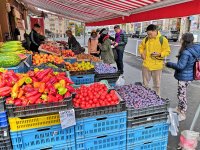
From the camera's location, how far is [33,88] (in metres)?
2.25

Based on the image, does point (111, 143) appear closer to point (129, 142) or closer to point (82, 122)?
point (129, 142)

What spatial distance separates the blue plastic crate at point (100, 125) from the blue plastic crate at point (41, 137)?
0.35ft

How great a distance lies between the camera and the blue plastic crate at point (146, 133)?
255 centimetres

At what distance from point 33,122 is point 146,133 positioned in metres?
1.46

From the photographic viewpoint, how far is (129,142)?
2.57m

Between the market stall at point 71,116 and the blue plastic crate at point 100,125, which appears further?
the blue plastic crate at point 100,125

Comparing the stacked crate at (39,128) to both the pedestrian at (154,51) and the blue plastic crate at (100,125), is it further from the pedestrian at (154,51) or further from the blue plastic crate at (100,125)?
the pedestrian at (154,51)

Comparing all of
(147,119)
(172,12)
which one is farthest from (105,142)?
(172,12)

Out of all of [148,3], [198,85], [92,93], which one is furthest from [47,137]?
[198,85]

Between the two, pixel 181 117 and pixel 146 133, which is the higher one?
pixel 146 133

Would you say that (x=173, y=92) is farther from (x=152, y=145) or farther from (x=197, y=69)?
(x=152, y=145)

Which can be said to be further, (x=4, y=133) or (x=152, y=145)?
(x=152, y=145)

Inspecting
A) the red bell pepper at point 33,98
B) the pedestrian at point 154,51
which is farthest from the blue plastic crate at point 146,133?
the pedestrian at point 154,51

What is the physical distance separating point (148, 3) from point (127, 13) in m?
1.14
